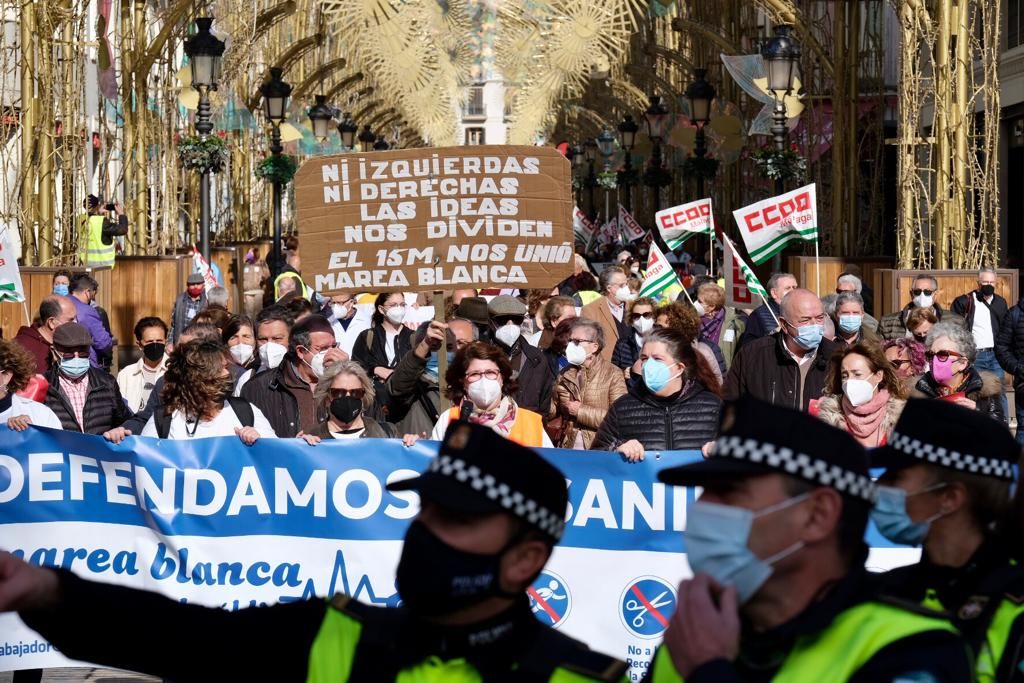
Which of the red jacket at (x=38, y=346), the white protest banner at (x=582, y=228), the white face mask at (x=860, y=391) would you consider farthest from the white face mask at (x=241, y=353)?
the white protest banner at (x=582, y=228)

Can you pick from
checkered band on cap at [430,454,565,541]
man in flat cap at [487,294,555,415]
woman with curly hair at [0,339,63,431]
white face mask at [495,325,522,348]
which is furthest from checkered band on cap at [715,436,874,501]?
white face mask at [495,325,522,348]

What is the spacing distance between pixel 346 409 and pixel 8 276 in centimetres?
593

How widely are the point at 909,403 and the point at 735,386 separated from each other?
6.63 m

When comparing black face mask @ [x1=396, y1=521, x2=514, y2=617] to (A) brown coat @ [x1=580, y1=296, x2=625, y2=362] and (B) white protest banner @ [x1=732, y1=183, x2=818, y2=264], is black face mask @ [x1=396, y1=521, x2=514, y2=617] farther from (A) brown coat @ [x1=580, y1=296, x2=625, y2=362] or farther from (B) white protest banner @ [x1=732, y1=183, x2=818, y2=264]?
(B) white protest banner @ [x1=732, y1=183, x2=818, y2=264]

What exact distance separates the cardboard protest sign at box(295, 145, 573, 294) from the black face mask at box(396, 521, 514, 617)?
20.8 feet

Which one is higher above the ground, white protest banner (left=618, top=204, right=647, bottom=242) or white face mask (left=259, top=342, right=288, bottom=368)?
white protest banner (left=618, top=204, right=647, bottom=242)

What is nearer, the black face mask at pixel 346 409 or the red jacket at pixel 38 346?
the black face mask at pixel 346 409

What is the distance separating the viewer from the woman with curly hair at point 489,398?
332 inches

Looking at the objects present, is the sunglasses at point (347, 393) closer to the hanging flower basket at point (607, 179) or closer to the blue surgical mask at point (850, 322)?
the blue surgical mask at point (850, 322)

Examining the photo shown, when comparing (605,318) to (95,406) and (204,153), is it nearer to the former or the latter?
(95,406)

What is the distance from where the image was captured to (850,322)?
38.4ft

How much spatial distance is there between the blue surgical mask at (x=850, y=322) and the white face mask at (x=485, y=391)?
3745mm

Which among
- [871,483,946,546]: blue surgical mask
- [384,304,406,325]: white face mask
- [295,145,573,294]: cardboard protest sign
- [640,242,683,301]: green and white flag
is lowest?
[871,483,946,546]: blue surgical mask

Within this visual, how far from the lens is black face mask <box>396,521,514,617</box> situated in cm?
309
